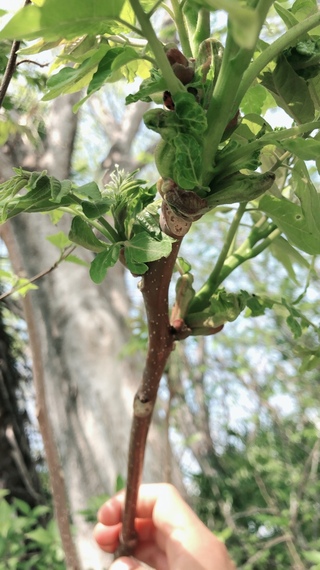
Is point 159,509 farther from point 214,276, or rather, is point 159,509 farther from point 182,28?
point 182,28

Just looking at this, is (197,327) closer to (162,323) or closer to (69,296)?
(162,323)


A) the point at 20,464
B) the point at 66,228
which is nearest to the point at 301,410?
the point at 20,464

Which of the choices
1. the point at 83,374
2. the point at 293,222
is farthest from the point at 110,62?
the point at 83,374

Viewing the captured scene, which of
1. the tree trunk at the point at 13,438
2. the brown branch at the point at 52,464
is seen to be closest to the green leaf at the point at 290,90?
the brown branch at the point at 52,464

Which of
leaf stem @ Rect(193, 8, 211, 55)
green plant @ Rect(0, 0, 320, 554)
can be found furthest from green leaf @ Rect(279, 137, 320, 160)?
leaf stem @ Rect(193, 8, 211, 55)

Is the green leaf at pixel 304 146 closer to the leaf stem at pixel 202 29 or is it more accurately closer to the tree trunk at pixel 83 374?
the leaf stem at pixel 202 29

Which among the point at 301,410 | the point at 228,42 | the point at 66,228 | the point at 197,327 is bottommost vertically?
the point at 301,410
